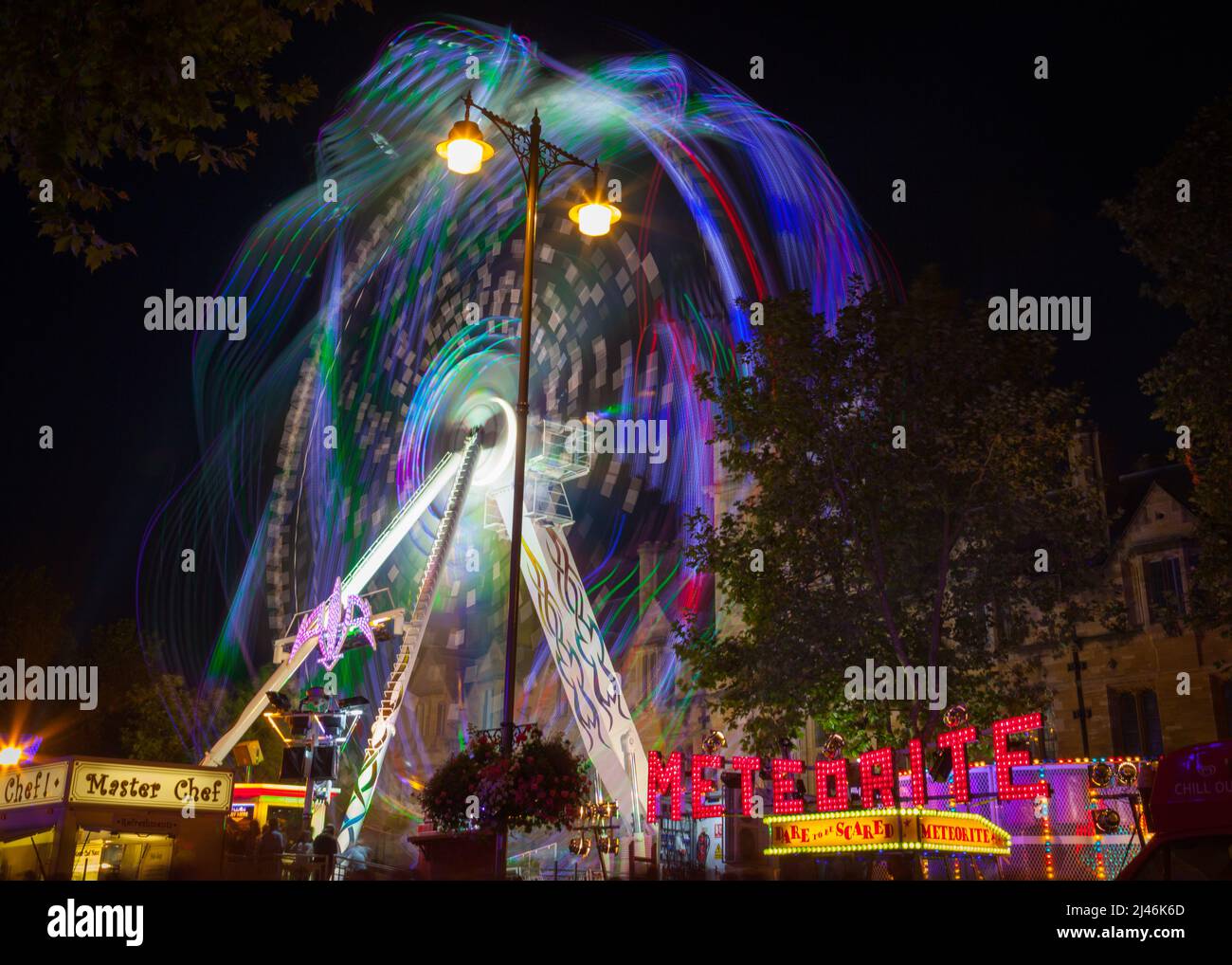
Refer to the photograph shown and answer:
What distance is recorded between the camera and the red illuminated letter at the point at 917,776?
2259 centimetres

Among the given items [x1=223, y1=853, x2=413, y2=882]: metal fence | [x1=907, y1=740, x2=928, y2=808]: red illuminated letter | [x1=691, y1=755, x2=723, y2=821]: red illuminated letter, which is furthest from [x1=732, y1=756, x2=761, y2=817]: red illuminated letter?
[x1=223, y1=853, x2=413, y2=882]: metal fence

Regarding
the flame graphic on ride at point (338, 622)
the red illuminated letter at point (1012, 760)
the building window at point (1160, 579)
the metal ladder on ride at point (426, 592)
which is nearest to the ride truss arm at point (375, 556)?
the flame graphic on ride at point (338, 622)

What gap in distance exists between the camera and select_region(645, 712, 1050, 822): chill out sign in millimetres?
21172

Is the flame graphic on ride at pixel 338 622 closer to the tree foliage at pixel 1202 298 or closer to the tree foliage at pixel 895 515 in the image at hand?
the tree foliage at pixel 895 515

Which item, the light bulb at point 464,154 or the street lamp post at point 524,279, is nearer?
the street lamp post at point 524,279

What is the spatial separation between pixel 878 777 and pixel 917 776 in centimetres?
129

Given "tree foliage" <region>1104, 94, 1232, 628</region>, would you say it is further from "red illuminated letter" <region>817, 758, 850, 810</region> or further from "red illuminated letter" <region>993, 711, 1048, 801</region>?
"red illuminated letter" <region>817, 758, 850, 810</region>

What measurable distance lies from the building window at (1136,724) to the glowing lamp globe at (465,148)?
35.0 m

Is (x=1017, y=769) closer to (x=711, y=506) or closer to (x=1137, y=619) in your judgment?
(x=1137, y=619)

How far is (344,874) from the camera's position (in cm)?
2616

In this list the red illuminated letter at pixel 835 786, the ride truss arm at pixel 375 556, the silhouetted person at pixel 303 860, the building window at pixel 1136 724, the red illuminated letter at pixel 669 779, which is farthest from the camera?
the ride truss arm at pixel 375 556

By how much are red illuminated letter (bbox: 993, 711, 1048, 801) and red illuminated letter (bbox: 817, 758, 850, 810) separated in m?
3.99
